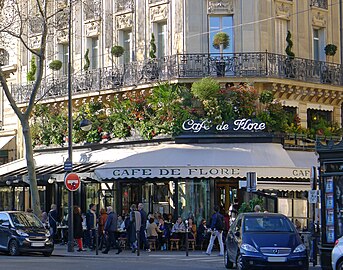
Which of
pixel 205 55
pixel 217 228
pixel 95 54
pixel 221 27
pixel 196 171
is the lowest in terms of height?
pixel 217 228

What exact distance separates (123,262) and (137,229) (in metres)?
3.90

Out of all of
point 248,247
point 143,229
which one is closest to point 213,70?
point 143,229

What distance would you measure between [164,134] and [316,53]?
7763 millimetres

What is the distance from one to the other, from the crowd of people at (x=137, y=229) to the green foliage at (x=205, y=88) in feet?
14.4

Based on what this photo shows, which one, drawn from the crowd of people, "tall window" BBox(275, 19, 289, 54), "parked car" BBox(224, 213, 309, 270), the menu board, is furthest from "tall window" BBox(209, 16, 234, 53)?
the menu board

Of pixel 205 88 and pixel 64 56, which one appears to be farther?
pixel 64 56

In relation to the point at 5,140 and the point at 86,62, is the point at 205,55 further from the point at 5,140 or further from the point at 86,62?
the point at 5,140

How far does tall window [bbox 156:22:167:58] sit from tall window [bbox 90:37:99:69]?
3.93 metres

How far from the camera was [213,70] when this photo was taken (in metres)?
34.7

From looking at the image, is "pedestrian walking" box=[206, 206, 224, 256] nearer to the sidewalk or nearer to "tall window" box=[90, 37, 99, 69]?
the sidewalk

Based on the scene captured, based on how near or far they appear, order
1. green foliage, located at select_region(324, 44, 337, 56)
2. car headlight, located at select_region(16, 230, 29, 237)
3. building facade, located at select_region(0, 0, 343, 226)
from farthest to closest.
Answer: green foliage, located at select_region(324, 44, 337, 56), building facade, located at select_region(0, 0, 343, 226), car headlight, located at select_region(16, 230, 29, 237)

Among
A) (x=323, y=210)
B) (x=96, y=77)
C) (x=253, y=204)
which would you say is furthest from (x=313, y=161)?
(x=323, y=210)

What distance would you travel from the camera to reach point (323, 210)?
72.4 feet

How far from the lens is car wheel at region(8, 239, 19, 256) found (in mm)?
29875
